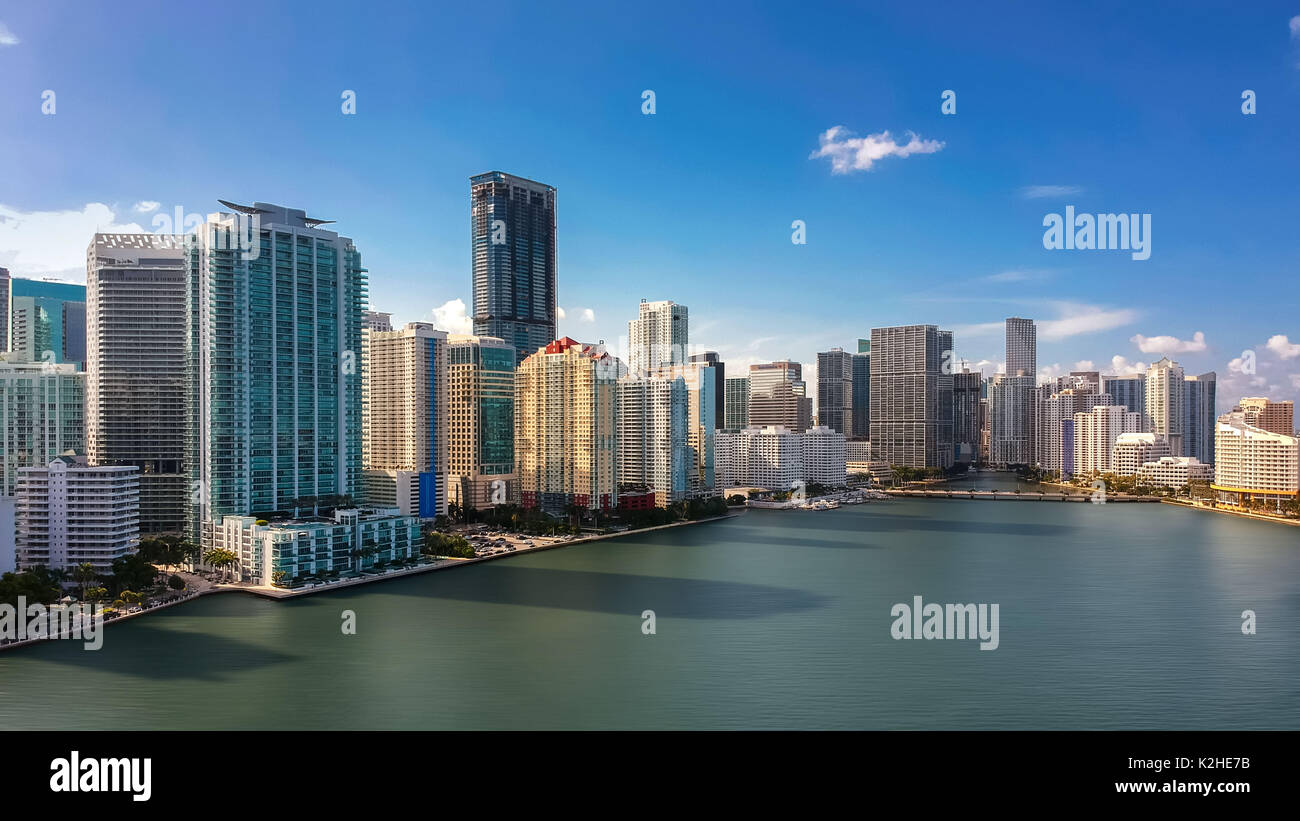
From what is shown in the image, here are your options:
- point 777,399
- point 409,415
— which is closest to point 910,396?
point 777,399

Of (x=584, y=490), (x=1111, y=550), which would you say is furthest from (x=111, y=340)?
(x=1111, y=550)

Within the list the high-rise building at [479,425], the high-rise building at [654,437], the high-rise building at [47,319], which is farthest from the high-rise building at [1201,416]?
the high-rise building at [47,319]

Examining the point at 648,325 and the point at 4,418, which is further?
the point at 648,325

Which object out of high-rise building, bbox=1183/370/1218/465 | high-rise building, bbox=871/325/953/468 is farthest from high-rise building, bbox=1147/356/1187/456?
high-rise building, bbox=871/325/953/468

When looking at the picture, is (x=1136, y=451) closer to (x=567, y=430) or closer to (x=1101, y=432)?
(x=1101, y=432)
